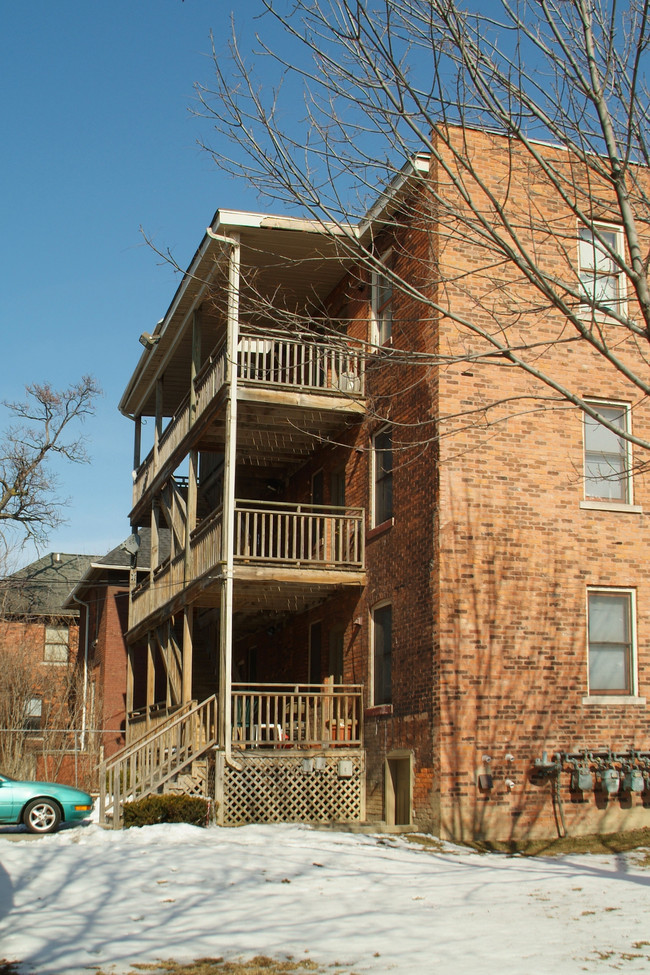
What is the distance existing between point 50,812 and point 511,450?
29.6 feet

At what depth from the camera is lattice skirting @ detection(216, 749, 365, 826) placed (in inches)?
676

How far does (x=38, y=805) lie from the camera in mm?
17172

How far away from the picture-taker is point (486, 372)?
16875 mm

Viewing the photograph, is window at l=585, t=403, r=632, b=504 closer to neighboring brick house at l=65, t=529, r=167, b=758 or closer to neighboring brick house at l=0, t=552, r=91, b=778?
neighboring brick house at l=0, t=552, r=91, b=778

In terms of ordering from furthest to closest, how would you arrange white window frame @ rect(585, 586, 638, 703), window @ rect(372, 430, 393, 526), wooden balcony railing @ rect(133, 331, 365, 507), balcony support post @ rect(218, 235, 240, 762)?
wooden balcony railing @ rect(133, 331, 365, 507), window @ rect(372, 430, 393, 526), balcony support post @ rect(218, 235, 240, 762), white window frame @ rect(585, 586, 638, 703)

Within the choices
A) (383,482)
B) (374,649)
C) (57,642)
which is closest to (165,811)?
(374,649)

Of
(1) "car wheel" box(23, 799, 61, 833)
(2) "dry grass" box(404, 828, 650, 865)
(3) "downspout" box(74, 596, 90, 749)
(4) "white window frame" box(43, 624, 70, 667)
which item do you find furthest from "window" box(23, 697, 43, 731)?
(2) "dry grass" box(404, 828, 650, 865)

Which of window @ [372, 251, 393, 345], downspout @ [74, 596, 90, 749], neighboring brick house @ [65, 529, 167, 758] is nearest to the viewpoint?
window @ [372, 251, 393, 345]

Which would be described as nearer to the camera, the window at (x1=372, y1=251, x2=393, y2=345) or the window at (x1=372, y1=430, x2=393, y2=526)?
the window at (x1=372, y1=430, x2=393, y2=526)

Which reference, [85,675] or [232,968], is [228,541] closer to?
[232,968]

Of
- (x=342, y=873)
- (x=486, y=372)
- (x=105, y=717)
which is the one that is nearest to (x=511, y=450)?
(x=486, y=372)

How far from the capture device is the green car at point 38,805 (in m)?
17.1

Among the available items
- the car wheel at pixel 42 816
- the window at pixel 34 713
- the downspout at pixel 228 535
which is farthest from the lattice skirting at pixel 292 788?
the window at pixel 34 713

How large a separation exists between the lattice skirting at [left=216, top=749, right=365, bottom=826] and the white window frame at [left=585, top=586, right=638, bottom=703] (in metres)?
4.07
